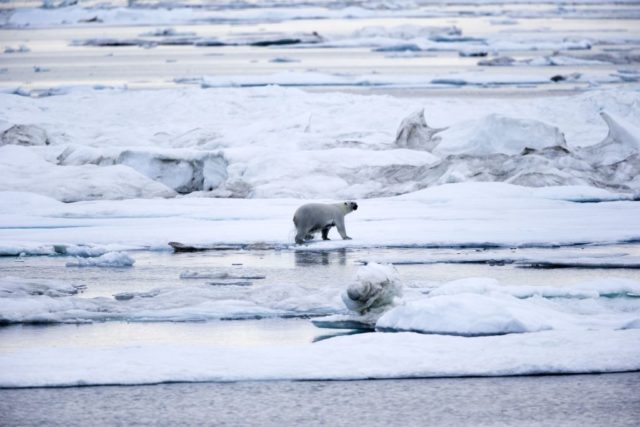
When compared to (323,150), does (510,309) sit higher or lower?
lower

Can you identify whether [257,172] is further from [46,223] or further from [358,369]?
[358,369]

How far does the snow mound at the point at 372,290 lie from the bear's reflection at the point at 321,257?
2182mm

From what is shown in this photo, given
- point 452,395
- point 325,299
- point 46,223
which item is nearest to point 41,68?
point 46,223

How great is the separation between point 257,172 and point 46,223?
3934 mm

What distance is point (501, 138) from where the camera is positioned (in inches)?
689

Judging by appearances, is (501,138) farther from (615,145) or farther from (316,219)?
(316,219)

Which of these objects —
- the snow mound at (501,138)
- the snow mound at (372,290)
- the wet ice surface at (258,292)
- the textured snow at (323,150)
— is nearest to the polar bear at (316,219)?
the wet ice surface at (258,292)

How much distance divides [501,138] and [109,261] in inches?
316

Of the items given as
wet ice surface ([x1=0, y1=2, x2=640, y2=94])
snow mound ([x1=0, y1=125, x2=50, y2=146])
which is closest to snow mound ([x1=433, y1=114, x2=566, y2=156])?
snow mound ([x1=0, y1=125, x2=50, y2=146])

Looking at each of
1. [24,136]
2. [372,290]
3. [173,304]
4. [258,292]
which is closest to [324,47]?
[24,136]

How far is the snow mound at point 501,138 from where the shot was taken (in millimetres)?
17281

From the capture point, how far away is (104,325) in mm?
8461

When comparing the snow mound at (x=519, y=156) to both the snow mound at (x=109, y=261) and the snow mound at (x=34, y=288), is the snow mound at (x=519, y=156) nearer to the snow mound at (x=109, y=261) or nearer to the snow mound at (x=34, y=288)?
the snow mound at (x=109, y=261)

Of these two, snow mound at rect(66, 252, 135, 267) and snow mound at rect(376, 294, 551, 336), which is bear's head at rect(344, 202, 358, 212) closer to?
snow mound at rect(66, 252, 135, 267)
